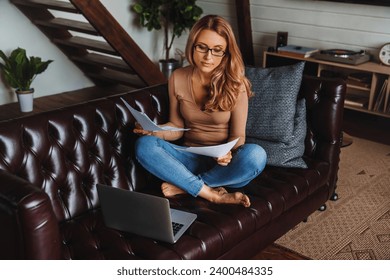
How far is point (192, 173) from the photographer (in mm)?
2107

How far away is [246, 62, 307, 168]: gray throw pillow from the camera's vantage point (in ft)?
7.71

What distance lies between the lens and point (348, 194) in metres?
2.93

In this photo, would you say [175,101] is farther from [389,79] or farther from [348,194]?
[389,79]

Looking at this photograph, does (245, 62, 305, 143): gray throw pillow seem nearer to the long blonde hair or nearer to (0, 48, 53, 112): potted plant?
the long blonde hair

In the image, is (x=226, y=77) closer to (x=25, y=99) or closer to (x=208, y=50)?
(x=208, y=50)

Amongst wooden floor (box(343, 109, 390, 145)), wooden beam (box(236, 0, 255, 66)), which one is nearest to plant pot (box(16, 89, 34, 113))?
wooden beam (box(236, 0, 255, 66))

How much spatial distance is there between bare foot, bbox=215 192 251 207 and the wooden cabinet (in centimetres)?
236

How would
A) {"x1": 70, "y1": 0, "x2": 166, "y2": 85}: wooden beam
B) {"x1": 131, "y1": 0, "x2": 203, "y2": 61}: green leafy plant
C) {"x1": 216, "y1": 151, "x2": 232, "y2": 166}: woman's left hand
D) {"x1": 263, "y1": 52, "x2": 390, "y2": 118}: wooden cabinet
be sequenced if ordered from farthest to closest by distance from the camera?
{"x1": 131, "y1": 0, "x2": 203, "y2": 61}: green leafy plant, {"x1": 263, "y1": 52, "x2": 390, "y2": 118}: wooden cabinet, {"x1": 70, "y1": 0, "x2": 166, "y2": 85}: wooden beam, {"x1": 216, "y1": 151, "x2": 232, "y2": 166}: woman's left hand

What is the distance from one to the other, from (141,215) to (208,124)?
67 cm

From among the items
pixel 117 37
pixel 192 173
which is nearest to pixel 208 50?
pixel 192 173

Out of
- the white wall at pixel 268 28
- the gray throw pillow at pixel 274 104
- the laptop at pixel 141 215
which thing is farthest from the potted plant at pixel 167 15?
the laptop at pixel 141 215

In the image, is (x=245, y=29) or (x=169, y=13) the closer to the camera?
(x=245, y=29)

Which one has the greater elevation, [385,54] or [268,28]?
[268,28]

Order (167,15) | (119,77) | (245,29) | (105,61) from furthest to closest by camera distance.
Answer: (167,15), (245,29), (119,77), (105,61)
